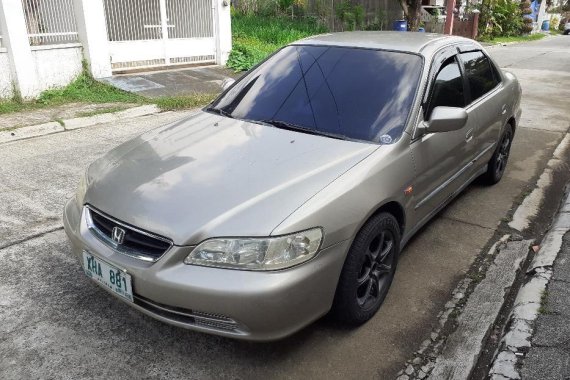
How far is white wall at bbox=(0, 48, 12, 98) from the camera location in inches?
299

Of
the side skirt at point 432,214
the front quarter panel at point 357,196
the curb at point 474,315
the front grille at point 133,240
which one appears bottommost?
the curb at point 474,315

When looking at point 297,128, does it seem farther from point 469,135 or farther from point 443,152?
point 469,135

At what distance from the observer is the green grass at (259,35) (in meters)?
11.2

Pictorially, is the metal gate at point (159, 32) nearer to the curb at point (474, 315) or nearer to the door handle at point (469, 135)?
the door handle at point (469, 135)

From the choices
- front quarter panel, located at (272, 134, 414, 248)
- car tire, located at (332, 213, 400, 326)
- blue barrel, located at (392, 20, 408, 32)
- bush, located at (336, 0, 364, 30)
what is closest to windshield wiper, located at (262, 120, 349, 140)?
front quarter panel, located at (272, 134, 414, 248)

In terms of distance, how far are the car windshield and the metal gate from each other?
654 cm

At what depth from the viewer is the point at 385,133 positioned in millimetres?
3021

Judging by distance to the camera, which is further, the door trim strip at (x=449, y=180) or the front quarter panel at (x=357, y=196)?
the door trim strip at (x=449, y=180)

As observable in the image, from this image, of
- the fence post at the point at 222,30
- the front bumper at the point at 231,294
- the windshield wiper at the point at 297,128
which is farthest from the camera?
the fence post at the point at 222,30

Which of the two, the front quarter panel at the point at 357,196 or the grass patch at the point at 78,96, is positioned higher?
the front quarter panel at the point at 357,196

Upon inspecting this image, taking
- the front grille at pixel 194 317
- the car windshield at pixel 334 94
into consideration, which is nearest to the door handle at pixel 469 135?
the car windshield at pixel 334 94

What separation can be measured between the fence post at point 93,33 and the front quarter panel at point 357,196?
7389 millimetres

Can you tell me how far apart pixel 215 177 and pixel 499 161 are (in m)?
3.56

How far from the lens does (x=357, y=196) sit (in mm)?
2574
